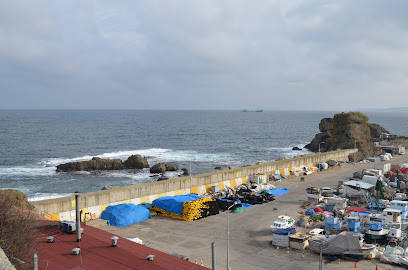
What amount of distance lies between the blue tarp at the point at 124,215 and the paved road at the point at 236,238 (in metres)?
0.56

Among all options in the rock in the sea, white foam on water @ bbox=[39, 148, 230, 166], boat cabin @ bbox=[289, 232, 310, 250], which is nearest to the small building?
boat cabin @ bbox=[289, 232, 310, 250]

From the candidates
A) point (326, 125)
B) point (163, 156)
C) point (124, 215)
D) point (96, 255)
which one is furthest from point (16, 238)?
point (326, 125)

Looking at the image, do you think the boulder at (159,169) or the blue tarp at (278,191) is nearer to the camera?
the blue tarp at (278,191)

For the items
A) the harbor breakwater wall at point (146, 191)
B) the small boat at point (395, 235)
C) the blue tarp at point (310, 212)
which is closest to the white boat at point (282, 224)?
the blue tarp at point (310, 212)

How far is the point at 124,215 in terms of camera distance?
1236 inches

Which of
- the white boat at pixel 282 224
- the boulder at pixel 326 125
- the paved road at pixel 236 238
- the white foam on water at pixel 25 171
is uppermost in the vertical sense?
the boulder at pixel 326 125

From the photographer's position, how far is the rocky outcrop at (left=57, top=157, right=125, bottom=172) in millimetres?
74000

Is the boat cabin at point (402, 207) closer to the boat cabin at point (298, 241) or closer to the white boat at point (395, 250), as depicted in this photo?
the white boat at point (395, 250)

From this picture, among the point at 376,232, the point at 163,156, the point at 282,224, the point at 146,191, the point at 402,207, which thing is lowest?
the point at 163,156

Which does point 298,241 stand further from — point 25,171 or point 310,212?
point 25,171

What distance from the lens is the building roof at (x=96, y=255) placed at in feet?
56.4

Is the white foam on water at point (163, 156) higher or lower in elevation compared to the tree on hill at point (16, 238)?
lower

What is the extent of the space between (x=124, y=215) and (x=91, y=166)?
1864 inches

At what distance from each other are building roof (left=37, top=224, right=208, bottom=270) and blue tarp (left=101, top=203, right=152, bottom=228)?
30.6ft
